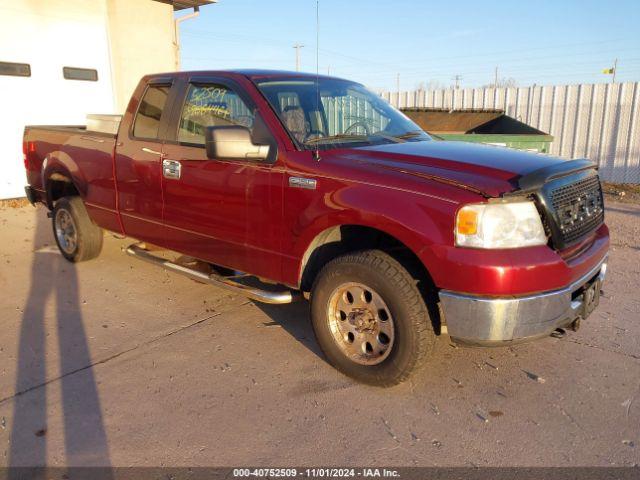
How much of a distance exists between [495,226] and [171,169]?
2.55 metres

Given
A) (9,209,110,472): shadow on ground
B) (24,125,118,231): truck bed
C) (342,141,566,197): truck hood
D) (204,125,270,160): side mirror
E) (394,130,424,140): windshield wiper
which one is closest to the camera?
(9,209,110,472): shadow on ground

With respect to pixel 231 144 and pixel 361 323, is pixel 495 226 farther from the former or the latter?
pixel 231 144

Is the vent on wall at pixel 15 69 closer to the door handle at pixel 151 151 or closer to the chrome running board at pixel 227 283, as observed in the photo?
the chrome running board at pixel 227 283

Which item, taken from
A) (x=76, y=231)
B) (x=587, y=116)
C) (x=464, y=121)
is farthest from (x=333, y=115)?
(x=587, y=116)

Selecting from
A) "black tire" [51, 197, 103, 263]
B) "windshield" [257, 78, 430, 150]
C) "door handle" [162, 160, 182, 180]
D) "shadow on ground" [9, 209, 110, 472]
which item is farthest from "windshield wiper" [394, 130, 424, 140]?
"black tire" [51, 197, 103, 263]

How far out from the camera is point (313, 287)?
3.42m

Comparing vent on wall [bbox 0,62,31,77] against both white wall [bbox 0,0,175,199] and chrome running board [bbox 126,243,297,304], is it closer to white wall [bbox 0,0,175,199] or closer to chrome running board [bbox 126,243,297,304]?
Result: white wall [bbox 0,0,175,199]

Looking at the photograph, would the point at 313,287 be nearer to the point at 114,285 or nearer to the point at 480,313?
the point at 480,313

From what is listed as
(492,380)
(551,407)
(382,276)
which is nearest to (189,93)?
(382,276)

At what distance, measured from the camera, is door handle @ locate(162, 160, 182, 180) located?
4094mm

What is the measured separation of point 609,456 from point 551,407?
47 cm

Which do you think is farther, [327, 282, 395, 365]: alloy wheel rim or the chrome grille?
[327, 282, 395, 365]: alloy wheel rim

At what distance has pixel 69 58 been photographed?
9.96 meters

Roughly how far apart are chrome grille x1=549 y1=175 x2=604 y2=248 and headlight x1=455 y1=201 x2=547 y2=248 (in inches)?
8.9
